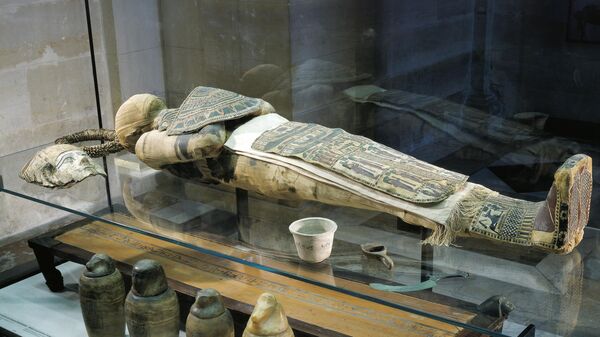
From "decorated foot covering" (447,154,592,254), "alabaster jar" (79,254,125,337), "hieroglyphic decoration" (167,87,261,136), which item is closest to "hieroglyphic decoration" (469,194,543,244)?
"decorated foot covering" (447,154,592,254)

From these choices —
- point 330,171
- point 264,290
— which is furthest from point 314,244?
point 264,290

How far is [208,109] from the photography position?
2453mm

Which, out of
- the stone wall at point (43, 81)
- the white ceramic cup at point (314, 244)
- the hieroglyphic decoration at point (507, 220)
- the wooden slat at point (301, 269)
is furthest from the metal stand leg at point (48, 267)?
the hieroglyphic decoration at point (507, 220)

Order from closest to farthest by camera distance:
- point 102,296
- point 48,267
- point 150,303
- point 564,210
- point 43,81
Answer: point 564,210, point 150,303, point 102,296, point 48,267, point 43,81

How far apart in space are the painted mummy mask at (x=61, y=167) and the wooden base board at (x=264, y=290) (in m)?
0.37

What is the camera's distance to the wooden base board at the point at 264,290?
226cm

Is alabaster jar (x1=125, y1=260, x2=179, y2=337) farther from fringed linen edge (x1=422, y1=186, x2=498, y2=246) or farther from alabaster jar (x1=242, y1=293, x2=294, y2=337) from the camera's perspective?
fringed linen edge (x1=422, y1=186, x2=498, y2=246)

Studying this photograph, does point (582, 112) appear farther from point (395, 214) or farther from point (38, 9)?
point (38, 9)

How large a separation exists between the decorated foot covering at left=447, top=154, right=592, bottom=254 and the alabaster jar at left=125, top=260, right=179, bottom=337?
0.84m

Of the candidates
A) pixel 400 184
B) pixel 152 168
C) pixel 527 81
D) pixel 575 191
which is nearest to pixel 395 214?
pixel 400 184

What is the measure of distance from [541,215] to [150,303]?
1.10m

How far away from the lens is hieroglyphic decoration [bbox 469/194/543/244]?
6.34 feet

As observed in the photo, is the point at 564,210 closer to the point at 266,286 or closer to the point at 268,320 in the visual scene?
the point at 268,320

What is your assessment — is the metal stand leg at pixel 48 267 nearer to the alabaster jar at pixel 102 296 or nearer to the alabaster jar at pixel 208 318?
the alabaster jar at pixel 102 296
